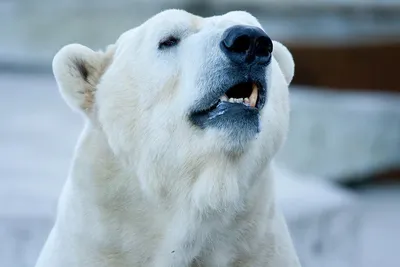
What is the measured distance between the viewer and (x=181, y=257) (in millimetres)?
2531

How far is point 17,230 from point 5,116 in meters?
2.89

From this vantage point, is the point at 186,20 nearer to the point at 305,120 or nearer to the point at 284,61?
the point at 284,61

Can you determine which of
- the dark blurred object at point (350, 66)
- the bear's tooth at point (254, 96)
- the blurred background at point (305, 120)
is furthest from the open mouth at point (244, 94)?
the dark blurred object at point (350, 66)

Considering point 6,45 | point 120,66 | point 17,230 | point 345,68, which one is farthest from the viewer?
point 6,45

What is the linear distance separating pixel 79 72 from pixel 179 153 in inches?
17.2

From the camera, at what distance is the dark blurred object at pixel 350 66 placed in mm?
8016

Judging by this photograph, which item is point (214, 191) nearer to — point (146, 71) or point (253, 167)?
point (253, 167)

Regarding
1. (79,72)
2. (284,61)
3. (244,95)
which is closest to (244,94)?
(244,95)

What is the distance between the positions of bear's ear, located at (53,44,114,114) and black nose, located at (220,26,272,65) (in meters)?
0.47

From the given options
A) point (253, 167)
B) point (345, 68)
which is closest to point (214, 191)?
point (253, 167)

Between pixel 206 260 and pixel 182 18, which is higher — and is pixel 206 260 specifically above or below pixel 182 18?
below

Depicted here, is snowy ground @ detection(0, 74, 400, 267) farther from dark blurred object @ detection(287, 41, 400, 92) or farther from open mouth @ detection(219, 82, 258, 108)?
open mouth @ detection(219, 82, 258, 108)

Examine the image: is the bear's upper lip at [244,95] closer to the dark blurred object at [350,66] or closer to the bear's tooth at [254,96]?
the bear's tooth at [254,96]

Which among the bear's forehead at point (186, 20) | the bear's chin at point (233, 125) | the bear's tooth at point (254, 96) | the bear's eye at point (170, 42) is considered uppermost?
the bear's forehead at point (186, 20)
